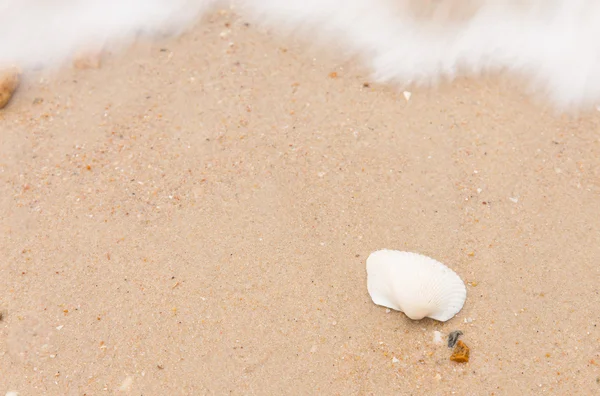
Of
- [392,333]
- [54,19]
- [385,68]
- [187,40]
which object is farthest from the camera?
[54,19]

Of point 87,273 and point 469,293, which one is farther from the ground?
point 87,273

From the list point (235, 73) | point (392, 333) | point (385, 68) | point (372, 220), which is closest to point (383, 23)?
point (385, 68)

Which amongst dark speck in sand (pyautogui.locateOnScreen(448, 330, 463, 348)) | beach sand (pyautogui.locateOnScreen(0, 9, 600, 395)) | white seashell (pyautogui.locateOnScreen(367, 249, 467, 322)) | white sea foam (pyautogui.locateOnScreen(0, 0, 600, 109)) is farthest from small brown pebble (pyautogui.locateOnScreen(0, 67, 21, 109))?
dark speck in sand (pyautogui.locateOnScreen(448, 330, 463, 348))

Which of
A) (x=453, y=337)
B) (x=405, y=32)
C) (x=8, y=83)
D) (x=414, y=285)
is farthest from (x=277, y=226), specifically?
(x=8, y=83)

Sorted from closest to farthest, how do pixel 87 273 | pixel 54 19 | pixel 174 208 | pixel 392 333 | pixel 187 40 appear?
pixel 392 333, pixel 87 273, pixel 174 208, pixel 187 40, pixel 54 19

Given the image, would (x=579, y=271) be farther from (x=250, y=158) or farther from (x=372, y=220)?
(x=250, y=158)

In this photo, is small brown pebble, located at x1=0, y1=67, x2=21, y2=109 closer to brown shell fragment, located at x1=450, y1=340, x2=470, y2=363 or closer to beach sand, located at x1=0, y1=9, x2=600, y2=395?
beach sand, located at x1=0, y1=9, x2=600, y2=395

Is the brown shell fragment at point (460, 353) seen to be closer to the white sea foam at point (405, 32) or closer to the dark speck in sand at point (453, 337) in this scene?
the dark speck in sand at point (453, 337)
